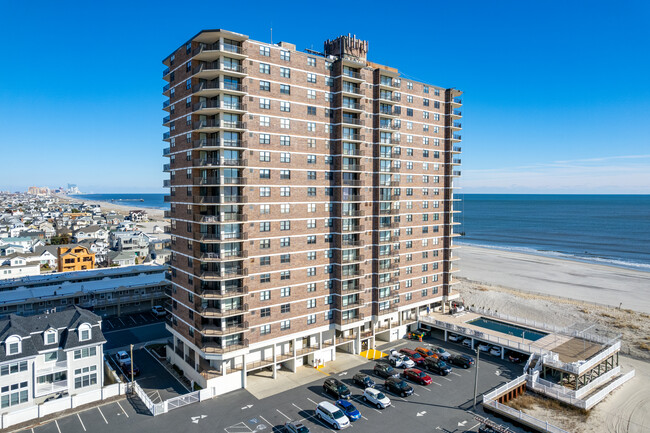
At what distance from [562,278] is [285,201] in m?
99.3

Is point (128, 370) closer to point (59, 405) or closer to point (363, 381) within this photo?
point (59, 405)

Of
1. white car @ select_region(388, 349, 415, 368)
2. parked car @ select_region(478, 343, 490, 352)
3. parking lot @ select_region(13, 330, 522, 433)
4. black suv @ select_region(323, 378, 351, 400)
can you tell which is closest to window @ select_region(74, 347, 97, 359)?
parking lot @ select_region(13, 330, 522, 433)

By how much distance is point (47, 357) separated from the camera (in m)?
41.8

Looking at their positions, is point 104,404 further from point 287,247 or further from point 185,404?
point 287,247

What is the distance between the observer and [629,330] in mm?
69000

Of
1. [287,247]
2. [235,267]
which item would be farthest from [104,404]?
[287,247]

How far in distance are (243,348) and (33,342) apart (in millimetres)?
21740

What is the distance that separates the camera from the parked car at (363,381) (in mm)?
46122

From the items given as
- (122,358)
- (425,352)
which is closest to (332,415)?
(425,352)

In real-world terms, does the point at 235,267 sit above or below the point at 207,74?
below

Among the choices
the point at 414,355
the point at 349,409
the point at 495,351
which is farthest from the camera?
the point at 495,351

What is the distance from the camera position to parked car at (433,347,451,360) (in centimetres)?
5417

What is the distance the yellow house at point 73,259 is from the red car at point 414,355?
290 ft

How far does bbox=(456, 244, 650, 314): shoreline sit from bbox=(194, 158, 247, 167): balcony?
275 feet
